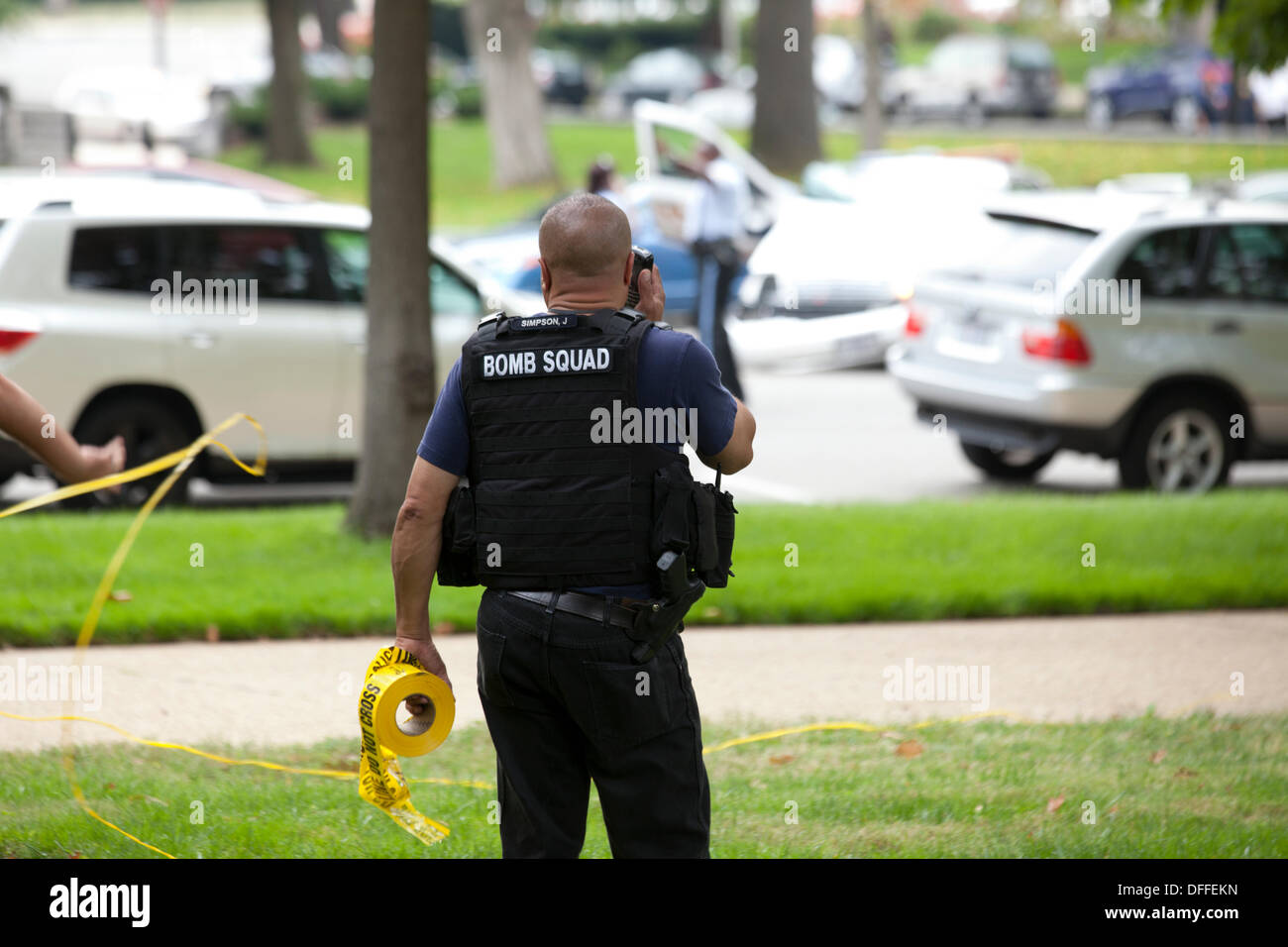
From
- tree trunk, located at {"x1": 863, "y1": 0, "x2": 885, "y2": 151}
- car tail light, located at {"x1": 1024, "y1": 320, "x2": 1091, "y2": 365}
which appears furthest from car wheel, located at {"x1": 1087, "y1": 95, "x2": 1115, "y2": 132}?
car tail light, located at {"x1": 1024, "y1": 320, "x2": 1091, "y2": 365}

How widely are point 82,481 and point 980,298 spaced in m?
7.23

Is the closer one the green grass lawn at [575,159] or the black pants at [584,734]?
the black pants at [584,734]

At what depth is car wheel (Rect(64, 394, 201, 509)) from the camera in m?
9.48

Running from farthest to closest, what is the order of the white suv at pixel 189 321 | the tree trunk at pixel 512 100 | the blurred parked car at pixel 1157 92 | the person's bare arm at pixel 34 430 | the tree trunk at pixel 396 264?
1. the blurred parked car at pixel 1157 92
2. the tree trunk at pixel 512 100
3. the white suv at pixel 189 321
4. the tree trunk at pixel 396 264
5. the person's bare arm at pixel 34 430

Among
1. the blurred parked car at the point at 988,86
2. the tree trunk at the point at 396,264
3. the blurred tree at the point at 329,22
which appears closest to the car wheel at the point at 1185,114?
the blurred parked car at the point at 988,86

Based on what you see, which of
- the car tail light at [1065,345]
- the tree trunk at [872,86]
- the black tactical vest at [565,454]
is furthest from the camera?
the tree trunk at [872,86]

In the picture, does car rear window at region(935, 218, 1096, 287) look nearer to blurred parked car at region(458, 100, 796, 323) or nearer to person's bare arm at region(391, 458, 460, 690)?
blurred parked car at region(458, 100, 796, 323)

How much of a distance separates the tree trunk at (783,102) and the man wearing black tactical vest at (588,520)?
27985 millimetres

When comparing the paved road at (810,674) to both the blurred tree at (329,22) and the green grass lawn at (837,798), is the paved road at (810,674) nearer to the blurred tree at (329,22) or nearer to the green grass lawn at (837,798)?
the green grass lawn at (837,798)

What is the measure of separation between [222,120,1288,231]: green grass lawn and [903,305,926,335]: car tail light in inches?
663

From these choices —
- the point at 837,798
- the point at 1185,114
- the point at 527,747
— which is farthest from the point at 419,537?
the point at 1185,114

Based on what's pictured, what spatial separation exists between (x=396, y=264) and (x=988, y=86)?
114 ft

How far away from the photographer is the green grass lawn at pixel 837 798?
15.2 feet
